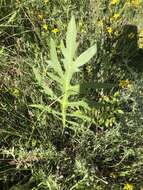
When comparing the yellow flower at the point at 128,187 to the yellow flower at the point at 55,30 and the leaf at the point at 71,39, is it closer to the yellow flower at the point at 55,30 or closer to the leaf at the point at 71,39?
the leaf at the point at 71,39

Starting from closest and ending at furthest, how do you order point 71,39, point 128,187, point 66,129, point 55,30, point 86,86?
point 71,39 < point 86,86 < point 128,187 < point 66,129 < point 55,30

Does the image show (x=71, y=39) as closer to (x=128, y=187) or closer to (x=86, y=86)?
(x=86, y=86)

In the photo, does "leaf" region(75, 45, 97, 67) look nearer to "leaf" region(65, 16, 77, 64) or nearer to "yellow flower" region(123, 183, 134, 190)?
"leaf" region(65, 16, 77, 64)

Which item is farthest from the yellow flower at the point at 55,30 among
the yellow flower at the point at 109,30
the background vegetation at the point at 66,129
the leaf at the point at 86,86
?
the leaf at the point at 86,86

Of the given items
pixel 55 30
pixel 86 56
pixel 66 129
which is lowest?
pixel 66 129

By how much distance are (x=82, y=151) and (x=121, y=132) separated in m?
0.20

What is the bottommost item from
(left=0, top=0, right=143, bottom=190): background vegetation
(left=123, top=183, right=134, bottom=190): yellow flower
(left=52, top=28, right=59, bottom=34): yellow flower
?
(left=123, top=183, right=134, bottom=190): yellow flower

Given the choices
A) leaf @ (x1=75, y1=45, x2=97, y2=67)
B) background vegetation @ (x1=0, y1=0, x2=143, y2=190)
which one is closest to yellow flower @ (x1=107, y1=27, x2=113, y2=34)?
background vegetation @ (x1=0, y1=0, x2=143, y2=190)

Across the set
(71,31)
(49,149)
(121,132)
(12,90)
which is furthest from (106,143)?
(71,31)

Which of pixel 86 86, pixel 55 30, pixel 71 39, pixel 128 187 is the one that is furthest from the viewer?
pixel 55 30

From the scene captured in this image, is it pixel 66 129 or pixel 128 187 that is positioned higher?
pixel 66 129

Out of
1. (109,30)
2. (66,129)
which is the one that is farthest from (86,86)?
(109,30)

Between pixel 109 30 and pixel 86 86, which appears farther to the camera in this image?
pixel 109 30

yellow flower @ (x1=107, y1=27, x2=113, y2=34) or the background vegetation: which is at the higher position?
yellow flower @ (x1=107, y1=27, x2=113, y2=34)
